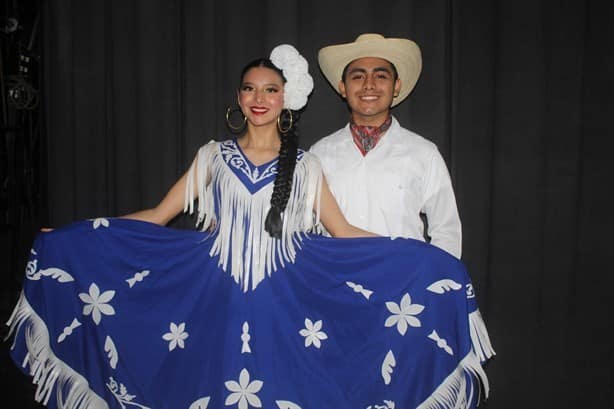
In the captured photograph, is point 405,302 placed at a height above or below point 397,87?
below

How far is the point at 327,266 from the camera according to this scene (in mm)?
1486

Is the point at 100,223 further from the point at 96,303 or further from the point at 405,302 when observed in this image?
the point at 405,302

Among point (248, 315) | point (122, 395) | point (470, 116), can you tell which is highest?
point (470, 116)

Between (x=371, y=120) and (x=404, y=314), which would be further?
(x=371, y=120)

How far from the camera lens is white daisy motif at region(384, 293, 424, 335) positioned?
4.65ft

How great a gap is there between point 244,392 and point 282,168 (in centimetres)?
74

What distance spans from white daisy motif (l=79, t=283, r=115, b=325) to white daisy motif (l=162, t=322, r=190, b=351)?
20cm

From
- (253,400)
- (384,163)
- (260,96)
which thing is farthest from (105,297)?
(384,163)

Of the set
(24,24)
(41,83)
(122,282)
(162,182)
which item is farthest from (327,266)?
(24,24)

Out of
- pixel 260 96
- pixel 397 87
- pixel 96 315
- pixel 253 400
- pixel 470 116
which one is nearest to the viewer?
pixel 253 400

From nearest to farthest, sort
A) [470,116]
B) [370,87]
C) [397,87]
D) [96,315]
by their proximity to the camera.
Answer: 1. [96,315]
2. [370,87]
3. [397,87]
4. [470,116]

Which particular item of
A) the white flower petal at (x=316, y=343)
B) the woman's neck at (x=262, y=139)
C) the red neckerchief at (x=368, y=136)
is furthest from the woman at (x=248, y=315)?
the red neckerchief at (x=368, y=136)

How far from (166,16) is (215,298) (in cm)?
159

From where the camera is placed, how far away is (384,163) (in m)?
1.83
